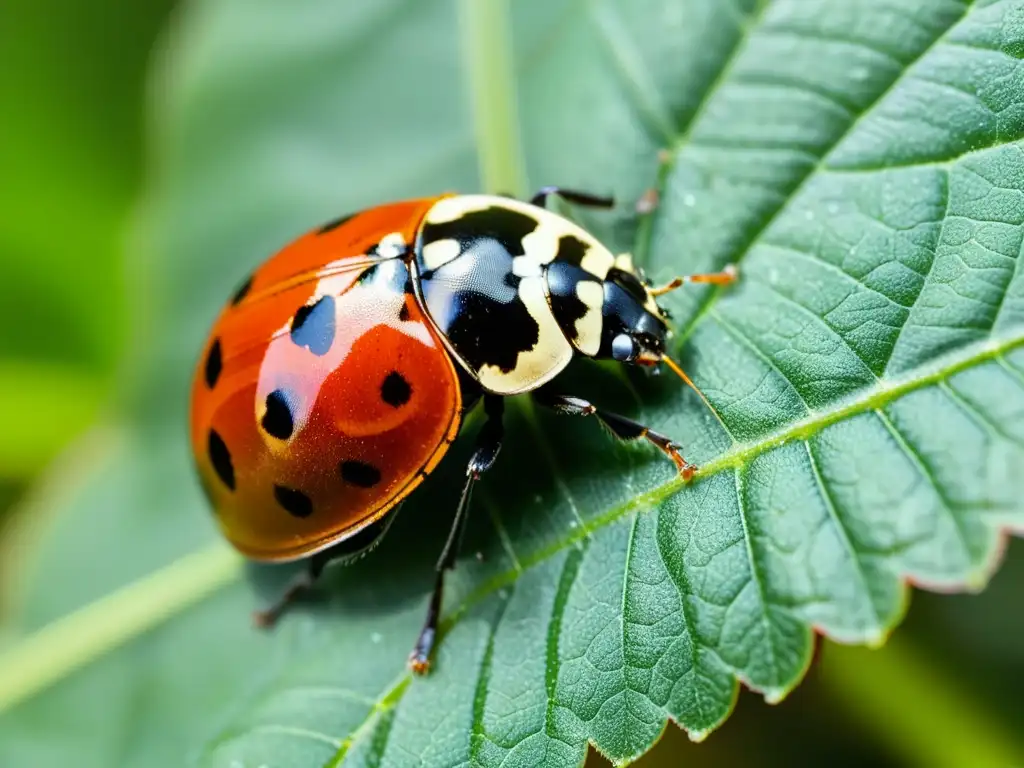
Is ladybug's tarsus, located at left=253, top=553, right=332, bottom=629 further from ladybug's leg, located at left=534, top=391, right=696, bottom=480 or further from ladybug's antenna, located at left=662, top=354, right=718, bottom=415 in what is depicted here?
ladybug's antenna, located at left=662, top=354, right=718, bottom=415

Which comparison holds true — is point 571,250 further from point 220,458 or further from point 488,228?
point 220,458

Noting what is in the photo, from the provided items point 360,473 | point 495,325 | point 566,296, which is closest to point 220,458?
point 360,473

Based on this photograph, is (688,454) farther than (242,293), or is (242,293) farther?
(242,293)

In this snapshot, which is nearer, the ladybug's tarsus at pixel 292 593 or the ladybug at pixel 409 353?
the ladybug at pixel 409 353

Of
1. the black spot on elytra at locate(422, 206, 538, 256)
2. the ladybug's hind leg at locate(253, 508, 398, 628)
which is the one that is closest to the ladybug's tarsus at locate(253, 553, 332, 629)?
the ladybug's hind leg at locate(253, 508, 398, 628)

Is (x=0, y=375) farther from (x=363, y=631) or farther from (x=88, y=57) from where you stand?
(x=363, y=631)

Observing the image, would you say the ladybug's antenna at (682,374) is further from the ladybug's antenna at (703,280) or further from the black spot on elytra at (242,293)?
the black spot on elytra at (242,293)

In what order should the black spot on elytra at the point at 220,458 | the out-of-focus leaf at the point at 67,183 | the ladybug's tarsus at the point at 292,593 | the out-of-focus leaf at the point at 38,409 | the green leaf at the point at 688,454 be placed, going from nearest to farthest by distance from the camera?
the green leaf at the point at 688,454 → the black spot on elytra at the point at 220,458 → the ladybug's tarsus at the point at 292,593 → the out-of-focus leaf at the point at 38,409 → the out-of-focus leaf at the point at 67,183

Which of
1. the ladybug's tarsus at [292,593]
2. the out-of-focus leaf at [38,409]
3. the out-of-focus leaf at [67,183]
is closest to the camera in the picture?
the ladybug's tarsus at [292,593]

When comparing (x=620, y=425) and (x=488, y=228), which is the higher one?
(x=488, y=228)

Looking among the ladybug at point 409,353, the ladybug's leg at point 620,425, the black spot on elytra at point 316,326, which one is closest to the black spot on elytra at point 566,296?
the ladybug at point 409,353
